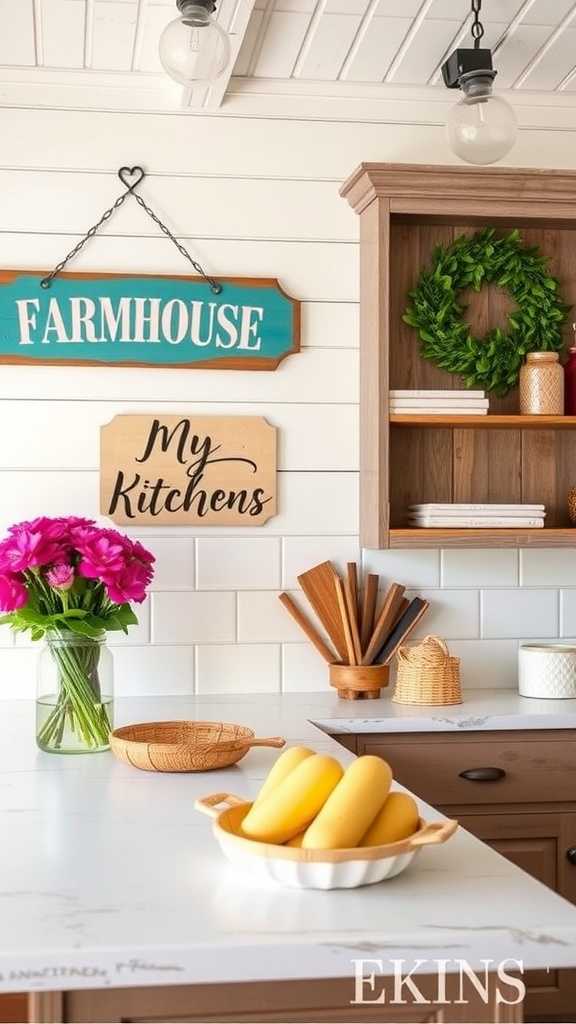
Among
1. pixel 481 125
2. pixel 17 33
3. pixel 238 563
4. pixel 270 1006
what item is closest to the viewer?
pixel 270 1006

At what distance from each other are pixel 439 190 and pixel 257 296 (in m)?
0.55

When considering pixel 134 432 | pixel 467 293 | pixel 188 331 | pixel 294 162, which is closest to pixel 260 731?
pixel 134 432

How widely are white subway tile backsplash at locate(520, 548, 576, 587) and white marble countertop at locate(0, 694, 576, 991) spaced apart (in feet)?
5.01

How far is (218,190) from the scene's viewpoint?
3.24 meters

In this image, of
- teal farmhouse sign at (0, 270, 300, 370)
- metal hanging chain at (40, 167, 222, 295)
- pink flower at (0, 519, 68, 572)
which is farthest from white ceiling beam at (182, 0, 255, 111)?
pink flower at (0, 519, 68, 572)

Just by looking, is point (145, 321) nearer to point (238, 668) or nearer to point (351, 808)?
point (238, 668)

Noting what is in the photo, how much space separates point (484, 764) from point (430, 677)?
10.4 inches

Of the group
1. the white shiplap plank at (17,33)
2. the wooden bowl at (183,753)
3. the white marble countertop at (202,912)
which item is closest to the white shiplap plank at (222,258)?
the white shiplap plank at (17,33)

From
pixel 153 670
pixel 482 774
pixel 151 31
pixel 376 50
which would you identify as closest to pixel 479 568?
pixel 482 774

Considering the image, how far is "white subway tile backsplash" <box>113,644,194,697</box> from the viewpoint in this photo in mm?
3176

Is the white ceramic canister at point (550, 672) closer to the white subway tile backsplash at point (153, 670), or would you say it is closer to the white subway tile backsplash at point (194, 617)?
the white subway tile backsplash at point (194, 617)

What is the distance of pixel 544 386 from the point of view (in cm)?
314

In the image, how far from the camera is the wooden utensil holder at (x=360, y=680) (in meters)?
3.13

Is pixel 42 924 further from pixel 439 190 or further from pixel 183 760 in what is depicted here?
pixel 439 190
